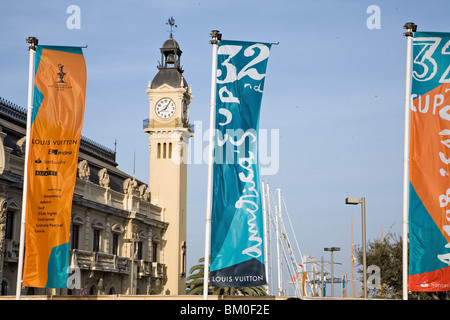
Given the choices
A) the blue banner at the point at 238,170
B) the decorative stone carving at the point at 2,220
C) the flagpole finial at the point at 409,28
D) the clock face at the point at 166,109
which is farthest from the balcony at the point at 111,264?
the flagpole finial at the point at 409,28

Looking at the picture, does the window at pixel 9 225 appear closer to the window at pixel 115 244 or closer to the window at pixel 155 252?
the window at pixel 115 244

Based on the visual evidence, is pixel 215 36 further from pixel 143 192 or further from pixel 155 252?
pixel 155 252

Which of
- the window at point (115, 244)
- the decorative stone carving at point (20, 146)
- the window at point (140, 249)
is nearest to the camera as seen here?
the decorative stone carving at point (20, 146)

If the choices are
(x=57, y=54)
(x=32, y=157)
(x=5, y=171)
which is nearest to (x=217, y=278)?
(x=32, y=157)

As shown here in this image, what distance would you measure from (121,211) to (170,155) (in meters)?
13.1

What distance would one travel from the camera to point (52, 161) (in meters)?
23.7

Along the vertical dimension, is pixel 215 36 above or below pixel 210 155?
above

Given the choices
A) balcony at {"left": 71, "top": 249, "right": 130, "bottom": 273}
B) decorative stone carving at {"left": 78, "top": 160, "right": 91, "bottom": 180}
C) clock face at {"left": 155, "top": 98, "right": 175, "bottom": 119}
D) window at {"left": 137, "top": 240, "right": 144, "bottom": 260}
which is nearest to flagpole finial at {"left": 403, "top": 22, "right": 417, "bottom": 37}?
balcony at {"left": 71, "top": 249, "right": 130, "bottom": 273}

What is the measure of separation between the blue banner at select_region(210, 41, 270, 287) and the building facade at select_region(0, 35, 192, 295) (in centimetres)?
2334

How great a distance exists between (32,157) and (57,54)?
369cm

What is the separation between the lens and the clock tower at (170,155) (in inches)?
2793

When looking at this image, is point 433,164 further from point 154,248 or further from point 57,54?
point 154,248

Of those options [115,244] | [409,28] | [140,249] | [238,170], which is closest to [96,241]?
[115,244]

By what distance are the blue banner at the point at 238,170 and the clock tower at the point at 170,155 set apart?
48.3 m
